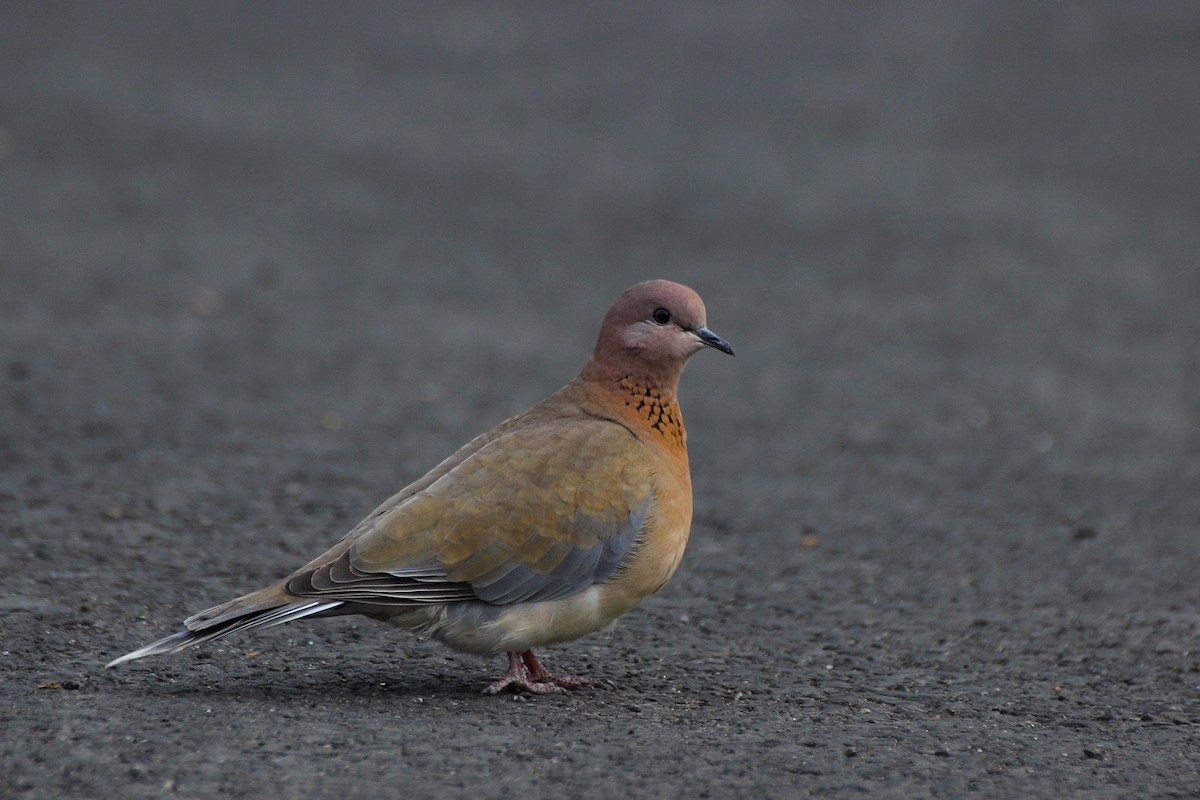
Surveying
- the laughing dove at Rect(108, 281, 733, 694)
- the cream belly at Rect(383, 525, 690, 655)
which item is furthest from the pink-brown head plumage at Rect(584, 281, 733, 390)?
the cream belly at Rect(383, 525, 690, 655)

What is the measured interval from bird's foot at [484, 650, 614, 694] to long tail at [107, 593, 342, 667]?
60cm

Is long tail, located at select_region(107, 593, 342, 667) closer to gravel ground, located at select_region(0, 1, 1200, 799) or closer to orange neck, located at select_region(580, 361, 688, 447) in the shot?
gravel ground, located at select_region(0, 1, 1200, 799)

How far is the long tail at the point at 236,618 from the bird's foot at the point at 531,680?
0.60m

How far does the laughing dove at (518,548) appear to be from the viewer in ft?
14.3

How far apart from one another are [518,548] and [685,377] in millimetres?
4694

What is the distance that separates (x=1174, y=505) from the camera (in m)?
7.12

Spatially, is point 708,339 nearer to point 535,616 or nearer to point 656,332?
point 656,332

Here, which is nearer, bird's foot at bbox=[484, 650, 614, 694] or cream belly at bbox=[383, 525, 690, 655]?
cream belly at bbox=[383, 525, 690, 655]

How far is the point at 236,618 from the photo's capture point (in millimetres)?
4230

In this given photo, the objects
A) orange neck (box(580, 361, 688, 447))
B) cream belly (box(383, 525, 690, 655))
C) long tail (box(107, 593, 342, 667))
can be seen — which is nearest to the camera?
long tail (box(107, 593, 342, 667))

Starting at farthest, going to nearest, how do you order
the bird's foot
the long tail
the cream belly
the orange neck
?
the orange neck
the bird's foot
the cream belly
the long tail

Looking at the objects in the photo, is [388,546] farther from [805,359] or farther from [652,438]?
[805,359]

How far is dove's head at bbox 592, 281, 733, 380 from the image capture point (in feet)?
16.3

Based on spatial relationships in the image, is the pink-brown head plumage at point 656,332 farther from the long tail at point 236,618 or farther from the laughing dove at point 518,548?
the long tail at point 236,618
